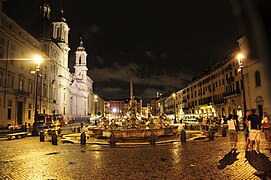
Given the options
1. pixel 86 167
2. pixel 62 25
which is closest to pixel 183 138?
pixel 86 167

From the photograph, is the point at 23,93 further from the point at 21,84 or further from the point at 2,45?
the point at 2,45

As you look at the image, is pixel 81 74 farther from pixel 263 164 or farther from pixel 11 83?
pixel 263 164

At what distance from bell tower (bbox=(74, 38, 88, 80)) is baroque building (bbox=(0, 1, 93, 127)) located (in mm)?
6056

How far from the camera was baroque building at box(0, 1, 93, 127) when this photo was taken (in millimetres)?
38188

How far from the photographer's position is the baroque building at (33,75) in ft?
125

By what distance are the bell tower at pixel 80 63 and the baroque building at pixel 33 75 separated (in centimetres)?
606

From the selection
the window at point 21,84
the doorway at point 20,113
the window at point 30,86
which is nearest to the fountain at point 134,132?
the doorway at point 20,113

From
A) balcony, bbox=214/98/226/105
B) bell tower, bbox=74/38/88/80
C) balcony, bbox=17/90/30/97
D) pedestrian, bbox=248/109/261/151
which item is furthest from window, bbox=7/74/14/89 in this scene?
bell tower, bbox=74/38/88/80

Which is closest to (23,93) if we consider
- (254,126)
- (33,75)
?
(33,75)

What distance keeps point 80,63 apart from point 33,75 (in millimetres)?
56328

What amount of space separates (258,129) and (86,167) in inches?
320

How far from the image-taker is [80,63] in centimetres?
10381

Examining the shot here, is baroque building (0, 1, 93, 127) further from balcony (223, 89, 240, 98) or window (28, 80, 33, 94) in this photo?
balcony (223, 89, 240, 98)

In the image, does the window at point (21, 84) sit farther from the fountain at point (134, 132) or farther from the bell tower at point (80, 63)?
the bell tower at point (80, 63)
